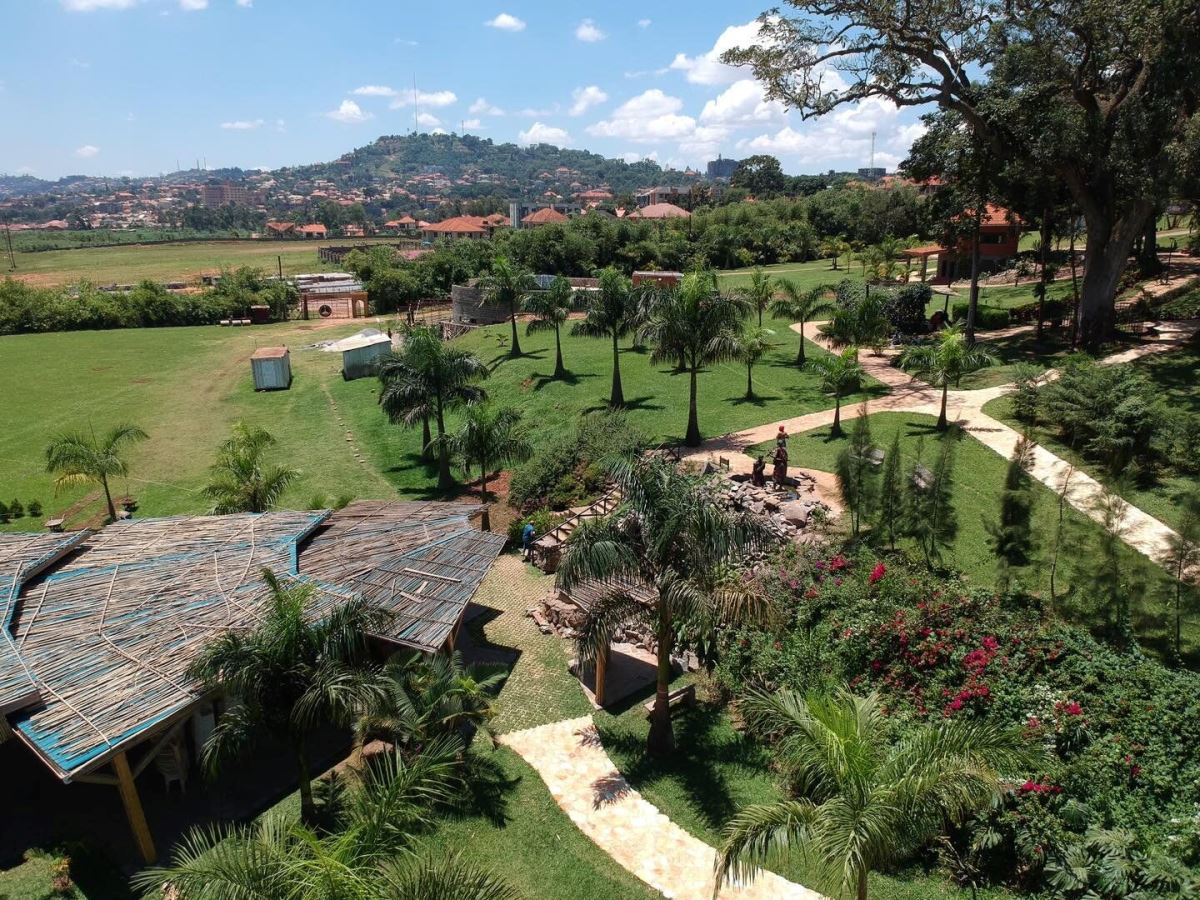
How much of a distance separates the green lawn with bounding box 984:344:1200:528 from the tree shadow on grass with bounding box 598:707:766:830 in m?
9.09

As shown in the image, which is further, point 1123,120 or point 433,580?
point 1123,120

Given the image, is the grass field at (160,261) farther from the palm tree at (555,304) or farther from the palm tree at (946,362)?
the palm tree at (946,362)

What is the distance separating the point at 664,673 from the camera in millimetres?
12477

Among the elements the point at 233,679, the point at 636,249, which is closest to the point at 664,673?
the point at 233,679

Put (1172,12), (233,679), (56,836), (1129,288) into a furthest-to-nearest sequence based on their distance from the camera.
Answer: (1129,288) < (1172,12) < (56,836) < (233,679)

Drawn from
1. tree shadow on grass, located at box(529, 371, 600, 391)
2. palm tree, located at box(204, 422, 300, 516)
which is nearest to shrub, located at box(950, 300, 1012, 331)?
tree shadow on grass, located at box(529, 371, 600, 391)

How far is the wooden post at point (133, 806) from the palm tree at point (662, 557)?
6.71m

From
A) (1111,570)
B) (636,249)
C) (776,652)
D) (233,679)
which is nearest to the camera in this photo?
(233,679)

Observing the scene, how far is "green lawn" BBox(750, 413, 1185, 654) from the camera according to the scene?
13.2 meters

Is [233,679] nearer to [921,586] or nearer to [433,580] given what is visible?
[433,580]

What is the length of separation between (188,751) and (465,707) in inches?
188

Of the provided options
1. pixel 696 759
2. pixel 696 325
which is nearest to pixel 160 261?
pixel 696 325

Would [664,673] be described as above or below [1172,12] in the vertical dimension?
below

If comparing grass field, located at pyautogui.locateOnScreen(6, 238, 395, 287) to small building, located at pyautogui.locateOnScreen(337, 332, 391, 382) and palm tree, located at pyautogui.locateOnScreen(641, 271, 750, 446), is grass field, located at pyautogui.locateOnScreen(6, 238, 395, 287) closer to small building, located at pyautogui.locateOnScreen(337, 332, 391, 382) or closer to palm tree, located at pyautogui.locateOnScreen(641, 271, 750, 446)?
small building, located at pyautogui.locateOnScreen(337, 332, 391, 382)
